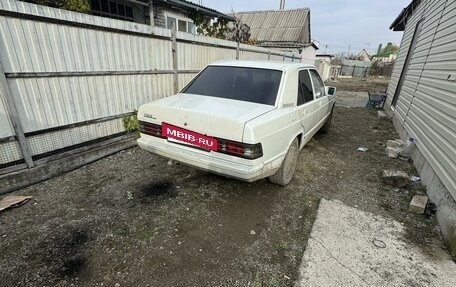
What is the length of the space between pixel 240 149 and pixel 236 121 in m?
0.29

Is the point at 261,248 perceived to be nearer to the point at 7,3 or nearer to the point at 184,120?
the point at 184,120

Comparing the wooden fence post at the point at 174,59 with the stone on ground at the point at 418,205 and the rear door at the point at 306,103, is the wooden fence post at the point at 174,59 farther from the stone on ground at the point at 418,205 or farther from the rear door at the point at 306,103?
the stone on ground at the point at 418,205

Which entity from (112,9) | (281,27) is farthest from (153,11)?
(281,27)

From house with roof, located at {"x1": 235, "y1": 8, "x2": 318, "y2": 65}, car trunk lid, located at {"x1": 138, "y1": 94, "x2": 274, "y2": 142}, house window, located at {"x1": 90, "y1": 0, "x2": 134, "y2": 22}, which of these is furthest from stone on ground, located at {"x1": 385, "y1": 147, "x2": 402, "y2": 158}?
house with roof, located at {"x1": 235, "y1": 8, "x2": 318, "y2": 65}

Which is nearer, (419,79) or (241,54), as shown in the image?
(419,79)

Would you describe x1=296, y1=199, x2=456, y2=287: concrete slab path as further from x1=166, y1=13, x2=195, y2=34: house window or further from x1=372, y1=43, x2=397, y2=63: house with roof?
x1=372, y1=43, x2=397, y2=63: house with roof

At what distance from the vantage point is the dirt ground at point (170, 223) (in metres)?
2.10

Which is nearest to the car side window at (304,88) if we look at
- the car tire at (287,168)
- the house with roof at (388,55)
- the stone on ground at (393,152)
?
the car tire at (287,168)

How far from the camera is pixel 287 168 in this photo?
3436 millimetres

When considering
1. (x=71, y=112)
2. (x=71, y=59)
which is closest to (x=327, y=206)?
(x=71, y=112)

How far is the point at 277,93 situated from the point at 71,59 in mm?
3083

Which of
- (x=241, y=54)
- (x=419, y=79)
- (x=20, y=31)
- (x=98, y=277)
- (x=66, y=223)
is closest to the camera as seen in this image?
(x=98, y=277)

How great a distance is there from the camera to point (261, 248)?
2.44 metres

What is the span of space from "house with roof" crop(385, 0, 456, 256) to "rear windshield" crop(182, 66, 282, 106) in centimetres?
240
